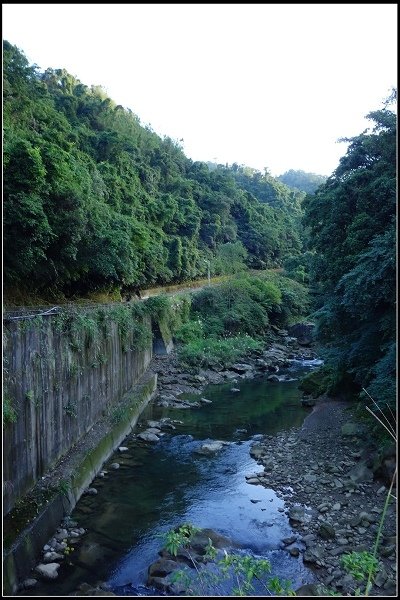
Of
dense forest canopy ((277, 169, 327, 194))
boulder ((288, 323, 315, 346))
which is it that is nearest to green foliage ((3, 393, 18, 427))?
A: boulder ((288, 323, 315, 346))

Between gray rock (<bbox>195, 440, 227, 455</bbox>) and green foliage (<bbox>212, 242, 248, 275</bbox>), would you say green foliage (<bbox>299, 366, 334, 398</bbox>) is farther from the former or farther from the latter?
green foliage (<bbox>212, 242, 248, 275</bbox>)

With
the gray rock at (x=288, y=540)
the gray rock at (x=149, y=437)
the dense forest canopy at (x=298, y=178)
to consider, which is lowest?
the gray rock at (x=288, y=540)

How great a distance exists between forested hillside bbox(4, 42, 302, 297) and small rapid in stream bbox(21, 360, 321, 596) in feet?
20.8

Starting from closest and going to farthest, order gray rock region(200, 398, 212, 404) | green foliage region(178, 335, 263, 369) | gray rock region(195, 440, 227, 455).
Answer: gray rock region(195, 440, 227, 455)
gray rock region(200, 398, 212, 404)
green foliage region(178, 335, 263, 369)

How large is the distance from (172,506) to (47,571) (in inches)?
130

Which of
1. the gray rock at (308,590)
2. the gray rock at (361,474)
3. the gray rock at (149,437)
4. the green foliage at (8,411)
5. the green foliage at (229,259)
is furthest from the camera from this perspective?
the green foliage at (229,259)

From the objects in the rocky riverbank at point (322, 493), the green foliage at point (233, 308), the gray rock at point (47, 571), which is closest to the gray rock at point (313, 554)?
the rocky riverbank at point (322, 493)

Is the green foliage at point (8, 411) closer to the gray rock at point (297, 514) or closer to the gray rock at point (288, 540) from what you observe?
the gray rock at point (288, 540)

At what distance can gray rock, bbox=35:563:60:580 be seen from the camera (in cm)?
697

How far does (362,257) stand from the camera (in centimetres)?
1012

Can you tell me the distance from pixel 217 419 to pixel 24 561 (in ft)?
33.6

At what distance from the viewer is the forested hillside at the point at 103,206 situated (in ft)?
40.2

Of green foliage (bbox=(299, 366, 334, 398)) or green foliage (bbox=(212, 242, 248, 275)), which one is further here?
green foliage (bbox=(212, 242, 248, 275))

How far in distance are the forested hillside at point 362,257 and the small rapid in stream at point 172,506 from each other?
3.55 m
